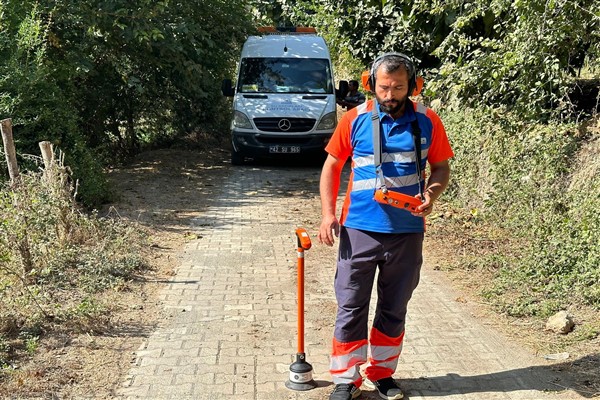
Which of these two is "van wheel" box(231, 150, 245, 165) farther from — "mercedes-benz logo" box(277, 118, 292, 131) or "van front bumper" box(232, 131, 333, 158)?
"mercedes-benz logo" box(277, 118, 292, 131)

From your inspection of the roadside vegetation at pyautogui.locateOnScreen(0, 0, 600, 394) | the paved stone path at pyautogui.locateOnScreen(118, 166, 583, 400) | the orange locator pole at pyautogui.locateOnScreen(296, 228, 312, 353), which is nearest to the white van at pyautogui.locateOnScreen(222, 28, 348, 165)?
the roadside vegetation at pyautogui.locateOnScreen(0, 0, 600, 394)

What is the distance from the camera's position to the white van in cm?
1345

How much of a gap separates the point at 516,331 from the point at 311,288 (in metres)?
2.01

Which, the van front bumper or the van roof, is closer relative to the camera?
the van front bumper

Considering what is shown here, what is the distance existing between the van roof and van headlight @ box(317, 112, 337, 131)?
163cm

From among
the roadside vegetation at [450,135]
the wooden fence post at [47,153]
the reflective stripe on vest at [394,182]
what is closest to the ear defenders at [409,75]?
the reflective stripe on vest at [394,182]

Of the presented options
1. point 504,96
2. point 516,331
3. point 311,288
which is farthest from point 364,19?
point 516,331

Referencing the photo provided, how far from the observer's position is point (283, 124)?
1341 cm

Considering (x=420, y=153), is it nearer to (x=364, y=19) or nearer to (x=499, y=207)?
(x=499, y=207)

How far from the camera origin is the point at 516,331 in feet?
18.2

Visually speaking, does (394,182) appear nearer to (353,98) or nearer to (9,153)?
(9,153)

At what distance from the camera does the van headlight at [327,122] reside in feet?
44.1

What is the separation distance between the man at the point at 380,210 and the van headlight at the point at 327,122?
9.30m

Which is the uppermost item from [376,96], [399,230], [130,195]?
[376,96]
